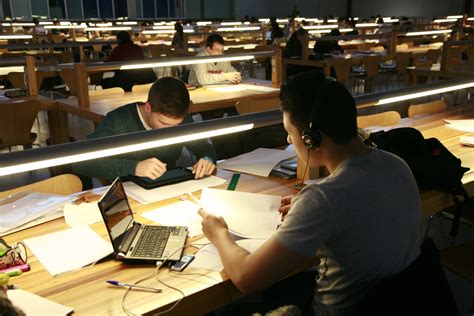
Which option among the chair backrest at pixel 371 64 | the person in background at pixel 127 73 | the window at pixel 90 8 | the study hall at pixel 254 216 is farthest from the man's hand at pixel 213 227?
the window at pixel 90 8

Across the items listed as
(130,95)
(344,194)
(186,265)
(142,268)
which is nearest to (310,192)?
(344,194)

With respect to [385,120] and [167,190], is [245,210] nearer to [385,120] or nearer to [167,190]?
[167,190]

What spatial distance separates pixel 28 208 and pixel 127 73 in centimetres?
394

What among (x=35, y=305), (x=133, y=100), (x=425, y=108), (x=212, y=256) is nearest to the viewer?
(x=35, y=305)

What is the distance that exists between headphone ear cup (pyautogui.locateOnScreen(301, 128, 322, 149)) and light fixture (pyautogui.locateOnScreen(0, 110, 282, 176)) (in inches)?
17.4

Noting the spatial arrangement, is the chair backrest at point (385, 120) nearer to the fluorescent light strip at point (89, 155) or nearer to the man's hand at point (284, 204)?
the man's hand at point (284, 204)

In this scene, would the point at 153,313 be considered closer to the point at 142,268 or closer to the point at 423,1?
the point at 142,268

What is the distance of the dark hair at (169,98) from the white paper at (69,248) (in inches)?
28.0

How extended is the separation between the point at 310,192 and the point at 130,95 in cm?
343

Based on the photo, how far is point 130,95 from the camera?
4.46 m

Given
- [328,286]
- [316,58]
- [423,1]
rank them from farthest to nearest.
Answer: [423,1] < [316,58] < [328,286]

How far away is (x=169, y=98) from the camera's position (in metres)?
2.27

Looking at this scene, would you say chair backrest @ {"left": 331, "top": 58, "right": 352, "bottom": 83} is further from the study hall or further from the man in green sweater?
the man in green sweater

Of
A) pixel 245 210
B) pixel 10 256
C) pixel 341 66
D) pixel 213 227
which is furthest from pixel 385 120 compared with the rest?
pixel 341 66
